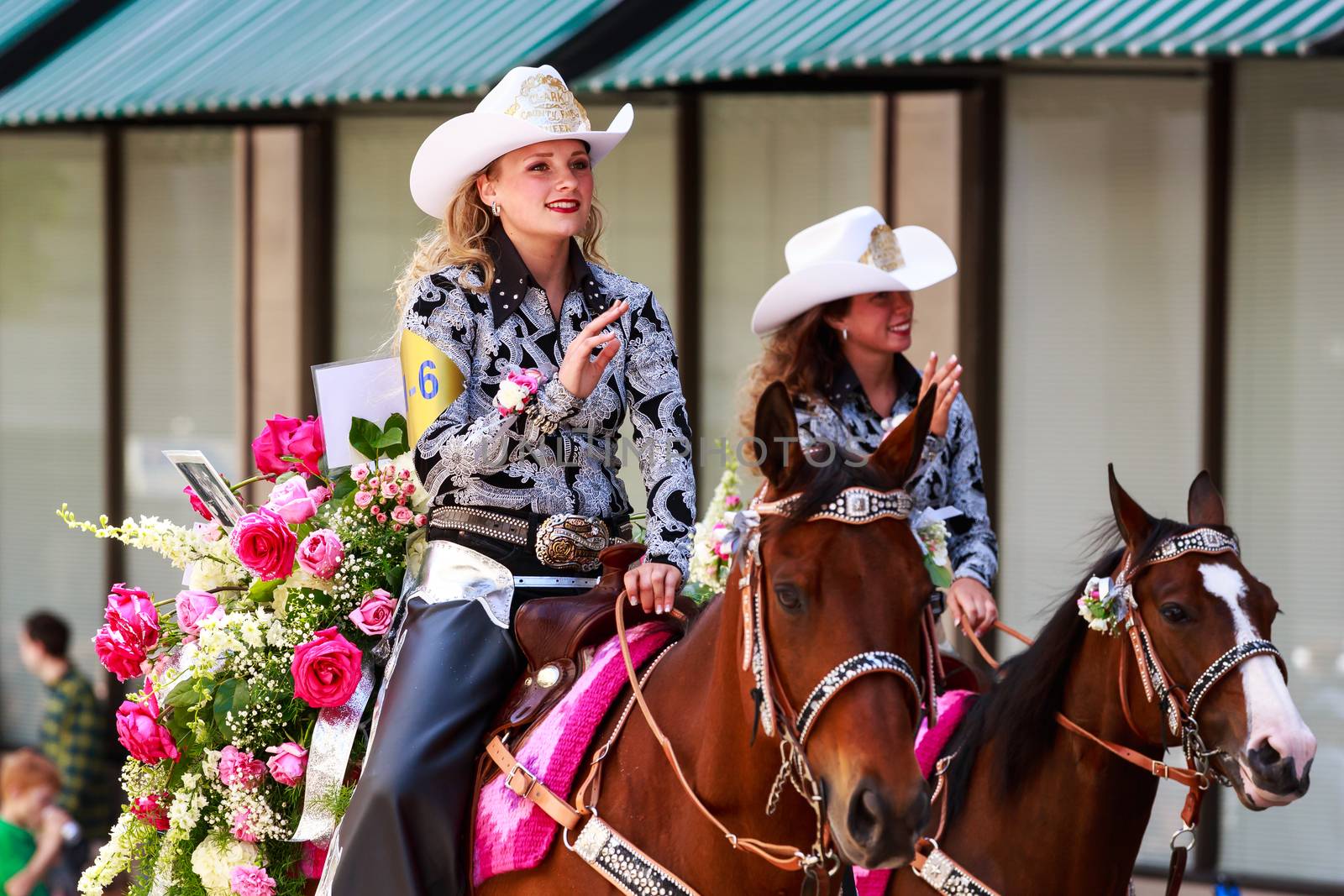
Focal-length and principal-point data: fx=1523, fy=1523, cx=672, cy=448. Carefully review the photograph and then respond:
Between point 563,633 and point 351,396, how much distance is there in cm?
97

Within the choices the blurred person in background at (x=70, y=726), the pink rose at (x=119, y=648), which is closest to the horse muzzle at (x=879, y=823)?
the pink rose at (x=119, y=648)

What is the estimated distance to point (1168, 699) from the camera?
10.9 ft

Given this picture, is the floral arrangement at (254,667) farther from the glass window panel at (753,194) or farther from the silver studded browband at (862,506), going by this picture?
the glass window panel at (753,194)

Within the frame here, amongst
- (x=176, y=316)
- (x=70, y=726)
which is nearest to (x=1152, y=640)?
(x=70, y=726)

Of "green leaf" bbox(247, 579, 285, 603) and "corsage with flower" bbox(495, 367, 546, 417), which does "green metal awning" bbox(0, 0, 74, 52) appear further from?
"corsage with flower" bbox(495, 367, 546, 417)

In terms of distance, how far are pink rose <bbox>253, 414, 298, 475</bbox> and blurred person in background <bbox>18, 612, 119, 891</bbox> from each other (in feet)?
13.7

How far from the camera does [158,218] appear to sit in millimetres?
9117

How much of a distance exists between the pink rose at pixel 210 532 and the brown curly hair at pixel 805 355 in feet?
4.87

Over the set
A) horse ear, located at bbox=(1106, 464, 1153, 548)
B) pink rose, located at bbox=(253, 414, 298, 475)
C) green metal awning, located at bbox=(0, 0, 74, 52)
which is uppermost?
green metal awning, located at bbox=(0, 0, 74, 52)

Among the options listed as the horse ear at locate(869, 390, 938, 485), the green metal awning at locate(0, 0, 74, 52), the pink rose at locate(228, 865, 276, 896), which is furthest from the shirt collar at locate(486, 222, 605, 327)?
the green metal awning at locate(0, 0, 74, 52)

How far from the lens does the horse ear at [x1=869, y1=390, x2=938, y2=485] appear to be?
8.25 ft

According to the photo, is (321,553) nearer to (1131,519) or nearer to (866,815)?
(866,815)

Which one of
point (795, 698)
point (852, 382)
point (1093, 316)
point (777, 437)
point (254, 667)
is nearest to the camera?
point (795, 698)

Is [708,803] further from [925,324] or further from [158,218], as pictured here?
[158,218]
